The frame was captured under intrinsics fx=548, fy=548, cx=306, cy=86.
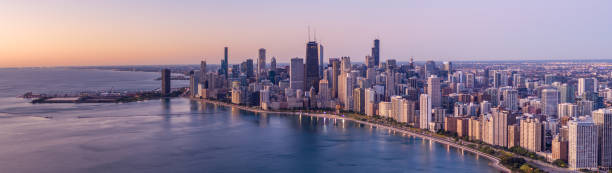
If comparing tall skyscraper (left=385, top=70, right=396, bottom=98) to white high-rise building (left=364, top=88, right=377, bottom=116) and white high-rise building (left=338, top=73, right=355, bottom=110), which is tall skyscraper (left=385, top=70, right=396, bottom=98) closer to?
white high-rise building (left=338, top=73, right=355, bottom=110)

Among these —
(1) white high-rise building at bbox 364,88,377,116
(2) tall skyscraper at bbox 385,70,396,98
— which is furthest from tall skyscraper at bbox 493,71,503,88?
(1) white high-rise building at bbox 364,88,377,116

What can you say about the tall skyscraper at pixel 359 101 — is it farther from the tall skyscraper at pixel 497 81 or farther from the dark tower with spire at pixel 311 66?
the tall skyscraper at pixel 497 81

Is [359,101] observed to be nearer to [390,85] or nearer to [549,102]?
[390,85]

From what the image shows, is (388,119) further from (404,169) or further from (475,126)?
(404,169)

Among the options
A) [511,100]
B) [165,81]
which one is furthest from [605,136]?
[165,81]

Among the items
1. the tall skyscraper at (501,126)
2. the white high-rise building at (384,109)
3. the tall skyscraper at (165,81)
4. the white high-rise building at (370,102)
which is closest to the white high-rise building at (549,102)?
the white high-rise building at (384,109)
